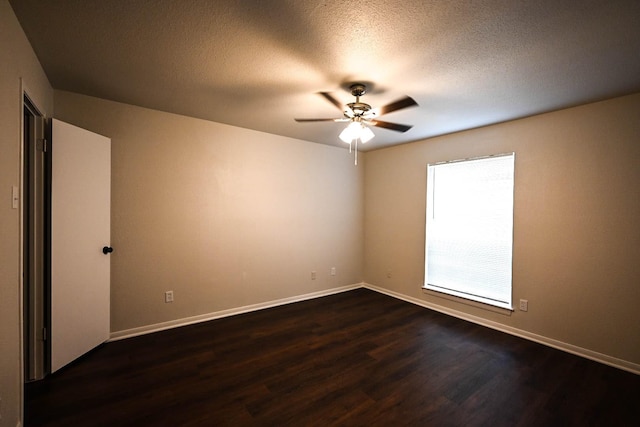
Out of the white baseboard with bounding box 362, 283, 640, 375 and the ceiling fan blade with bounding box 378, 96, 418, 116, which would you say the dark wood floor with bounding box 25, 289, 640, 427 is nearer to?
the white baseboard with bounding box 362, 283, 640, 375

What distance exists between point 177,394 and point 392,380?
1693mm

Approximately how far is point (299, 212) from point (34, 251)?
2.89 meters

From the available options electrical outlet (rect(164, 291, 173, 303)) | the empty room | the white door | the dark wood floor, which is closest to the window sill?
the empty room

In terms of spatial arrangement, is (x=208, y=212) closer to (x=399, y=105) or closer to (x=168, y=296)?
(x=168, y=296)

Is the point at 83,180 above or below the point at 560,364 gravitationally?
above

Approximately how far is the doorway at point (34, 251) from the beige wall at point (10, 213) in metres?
0.58

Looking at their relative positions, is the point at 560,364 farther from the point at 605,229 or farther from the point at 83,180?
the point at 83,180

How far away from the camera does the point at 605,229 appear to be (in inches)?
104

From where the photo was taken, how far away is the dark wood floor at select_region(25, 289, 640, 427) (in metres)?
1.88

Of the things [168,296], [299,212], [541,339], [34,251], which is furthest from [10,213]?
[541,339]

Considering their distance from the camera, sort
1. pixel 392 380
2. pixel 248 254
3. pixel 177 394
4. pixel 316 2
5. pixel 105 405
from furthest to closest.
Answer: pixel 248 254 < pixel 392 380 < pixel 177 394 < pixel 105 405 < pixel 316 2

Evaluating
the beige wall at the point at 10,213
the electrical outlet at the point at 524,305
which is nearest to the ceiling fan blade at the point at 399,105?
the beige wall at the point at 10,213

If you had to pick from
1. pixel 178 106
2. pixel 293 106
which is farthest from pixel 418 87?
pixel 178 106

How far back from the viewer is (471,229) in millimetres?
3662
